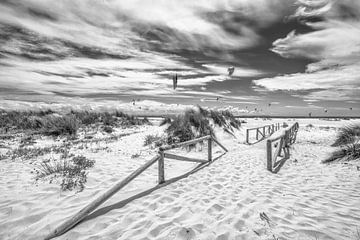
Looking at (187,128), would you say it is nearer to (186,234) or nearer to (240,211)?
(240,211)

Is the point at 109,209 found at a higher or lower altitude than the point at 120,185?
lower

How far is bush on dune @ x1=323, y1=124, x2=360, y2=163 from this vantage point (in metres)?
7.09

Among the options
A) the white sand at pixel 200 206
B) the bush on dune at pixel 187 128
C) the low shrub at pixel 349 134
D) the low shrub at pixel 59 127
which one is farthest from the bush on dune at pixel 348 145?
the low shrub at pixel 59 127

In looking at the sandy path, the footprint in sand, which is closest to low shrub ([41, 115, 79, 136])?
the sandy path

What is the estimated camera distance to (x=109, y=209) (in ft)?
11.8

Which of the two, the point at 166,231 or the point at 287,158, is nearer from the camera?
the point at 166,231

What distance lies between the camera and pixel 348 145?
8586 mm

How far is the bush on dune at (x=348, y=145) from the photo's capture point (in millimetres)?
7092

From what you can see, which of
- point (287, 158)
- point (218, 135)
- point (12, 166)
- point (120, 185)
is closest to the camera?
point (120, 185)

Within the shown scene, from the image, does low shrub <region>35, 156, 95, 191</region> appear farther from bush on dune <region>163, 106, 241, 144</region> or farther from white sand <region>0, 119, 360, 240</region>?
bush on dune <region>163, 106, 241, 144</region>

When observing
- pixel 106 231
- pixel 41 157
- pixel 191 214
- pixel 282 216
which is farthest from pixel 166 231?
pixel 41 157

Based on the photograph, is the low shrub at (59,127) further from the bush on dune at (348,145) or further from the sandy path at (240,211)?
the bush on dune at (348,145)

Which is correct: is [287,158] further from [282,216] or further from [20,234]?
[20,234]

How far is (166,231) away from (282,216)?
7.33ft
